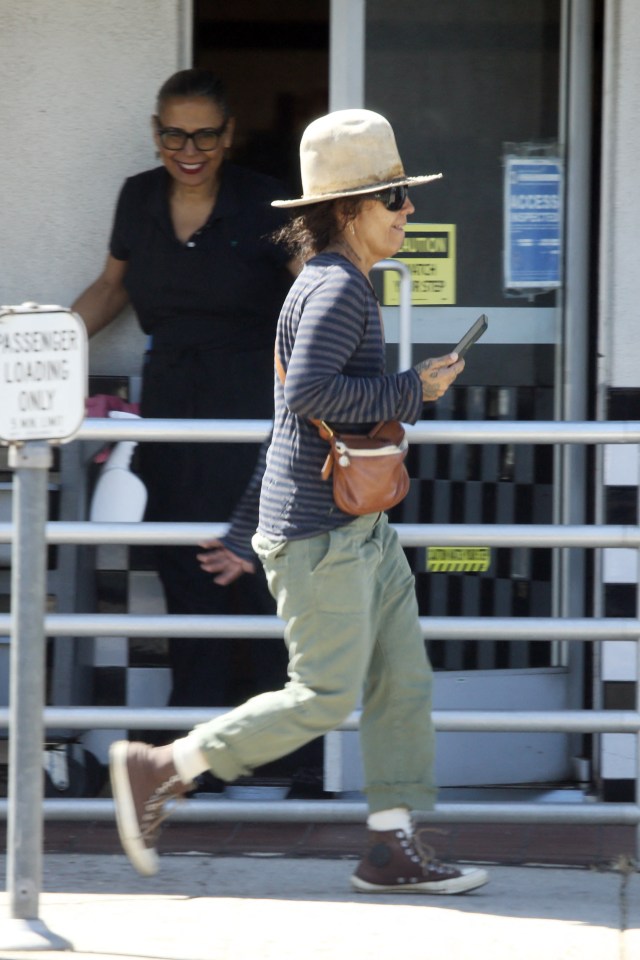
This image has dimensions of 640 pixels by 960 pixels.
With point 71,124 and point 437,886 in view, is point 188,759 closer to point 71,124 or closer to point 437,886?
point 437,886

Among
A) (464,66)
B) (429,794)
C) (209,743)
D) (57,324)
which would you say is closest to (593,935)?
(429,794)

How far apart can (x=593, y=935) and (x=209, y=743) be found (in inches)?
38.4

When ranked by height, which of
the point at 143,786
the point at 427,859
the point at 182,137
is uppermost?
the point at 182,137

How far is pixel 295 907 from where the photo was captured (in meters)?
3.71

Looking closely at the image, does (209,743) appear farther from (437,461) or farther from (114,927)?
(437,461)

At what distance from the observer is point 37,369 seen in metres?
3.17

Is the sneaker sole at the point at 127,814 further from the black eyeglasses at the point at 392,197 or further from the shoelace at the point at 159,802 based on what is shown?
the black eyeglasses at the point at 392,197

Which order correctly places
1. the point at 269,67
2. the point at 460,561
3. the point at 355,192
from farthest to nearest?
the point at 269,67
the point at 460,561
the point at 355,192

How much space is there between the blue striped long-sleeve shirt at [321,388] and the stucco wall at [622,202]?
1.44 metres

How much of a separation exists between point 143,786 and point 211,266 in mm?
1759

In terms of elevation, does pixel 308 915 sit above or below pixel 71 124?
below

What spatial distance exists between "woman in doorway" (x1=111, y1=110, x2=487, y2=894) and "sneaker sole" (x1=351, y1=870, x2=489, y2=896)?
0.45 meters

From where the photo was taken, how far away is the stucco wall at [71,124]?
16.3 feet

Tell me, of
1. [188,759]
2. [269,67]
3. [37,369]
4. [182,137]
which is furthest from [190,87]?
[269,67]
